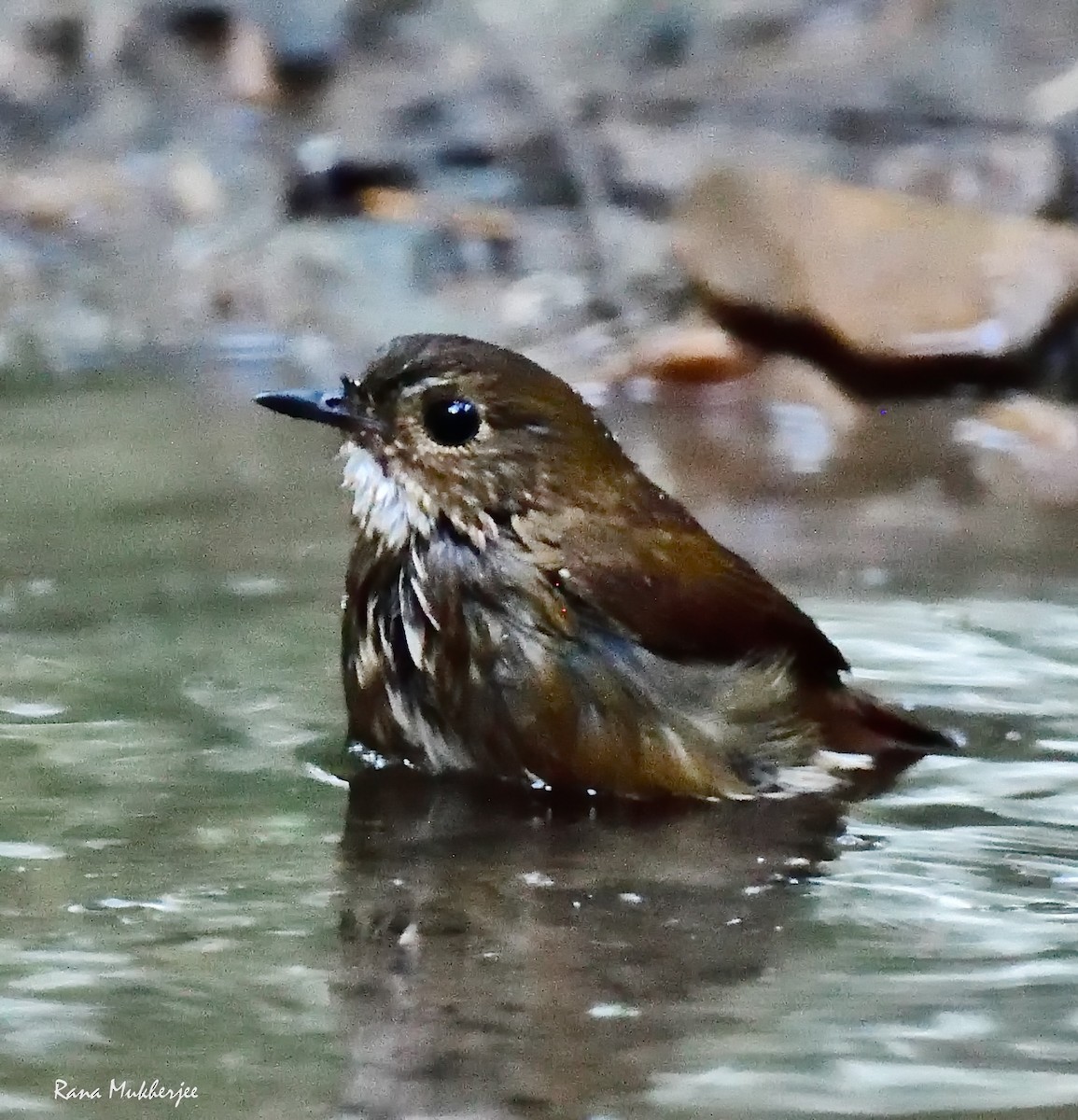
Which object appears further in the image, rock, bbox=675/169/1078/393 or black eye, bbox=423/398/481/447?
rock, bbox=675/169/1078/393

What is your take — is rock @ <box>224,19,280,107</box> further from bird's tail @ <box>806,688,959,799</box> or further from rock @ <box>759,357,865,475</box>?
bird's tail @ <box>806,688,959,799</box>

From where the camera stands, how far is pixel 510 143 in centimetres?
1233

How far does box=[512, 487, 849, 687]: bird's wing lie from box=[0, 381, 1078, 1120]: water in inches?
13.0

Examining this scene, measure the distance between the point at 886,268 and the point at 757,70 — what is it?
15.7 ft

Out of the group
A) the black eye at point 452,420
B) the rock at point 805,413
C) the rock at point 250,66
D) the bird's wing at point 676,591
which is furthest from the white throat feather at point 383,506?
the rock at point 250,66

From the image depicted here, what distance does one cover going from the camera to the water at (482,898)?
260 centimetres

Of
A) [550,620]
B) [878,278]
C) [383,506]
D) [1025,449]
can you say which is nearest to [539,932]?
[550,620]

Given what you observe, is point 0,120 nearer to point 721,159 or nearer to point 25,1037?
point 721,159

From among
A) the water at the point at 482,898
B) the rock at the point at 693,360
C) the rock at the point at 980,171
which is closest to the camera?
the water at the point at 482,898

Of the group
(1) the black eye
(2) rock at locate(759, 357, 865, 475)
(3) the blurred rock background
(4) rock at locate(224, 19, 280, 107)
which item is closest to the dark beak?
(1) the black eye

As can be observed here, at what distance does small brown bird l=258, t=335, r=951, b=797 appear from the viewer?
12.6 feet

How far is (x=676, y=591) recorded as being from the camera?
157 inches

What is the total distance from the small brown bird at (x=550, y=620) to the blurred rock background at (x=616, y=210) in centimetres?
240
